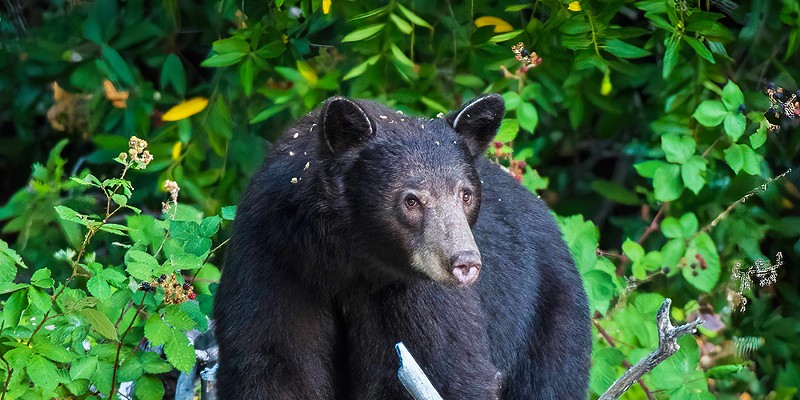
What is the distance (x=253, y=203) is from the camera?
163 inches

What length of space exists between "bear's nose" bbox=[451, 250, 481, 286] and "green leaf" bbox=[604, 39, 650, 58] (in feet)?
7.25

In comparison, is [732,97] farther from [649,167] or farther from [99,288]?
[99,288]

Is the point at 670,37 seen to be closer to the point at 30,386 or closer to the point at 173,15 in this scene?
the point at 173,15

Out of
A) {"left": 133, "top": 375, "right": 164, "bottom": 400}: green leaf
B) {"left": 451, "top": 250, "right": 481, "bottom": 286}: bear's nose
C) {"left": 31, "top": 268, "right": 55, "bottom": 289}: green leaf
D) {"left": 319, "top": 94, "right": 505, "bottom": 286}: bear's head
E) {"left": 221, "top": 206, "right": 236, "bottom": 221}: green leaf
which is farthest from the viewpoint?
{"left": 221, "top": 206, "right": 236, "bottom": 221}: green leaf

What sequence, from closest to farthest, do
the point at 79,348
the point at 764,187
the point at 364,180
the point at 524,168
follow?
1. the point at 364,180
2. the point at 79,348
3. the point at 764,187
4. the point at 524,168

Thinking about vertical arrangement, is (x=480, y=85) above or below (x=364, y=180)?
below

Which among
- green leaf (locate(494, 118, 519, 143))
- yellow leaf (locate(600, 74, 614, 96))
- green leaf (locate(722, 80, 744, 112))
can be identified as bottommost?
yellow leaf (locate(600, 74, 614, 96))

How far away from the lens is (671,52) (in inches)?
221

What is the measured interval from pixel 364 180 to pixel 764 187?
225 centimetres

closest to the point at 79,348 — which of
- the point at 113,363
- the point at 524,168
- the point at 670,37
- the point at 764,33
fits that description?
the point at 113,363

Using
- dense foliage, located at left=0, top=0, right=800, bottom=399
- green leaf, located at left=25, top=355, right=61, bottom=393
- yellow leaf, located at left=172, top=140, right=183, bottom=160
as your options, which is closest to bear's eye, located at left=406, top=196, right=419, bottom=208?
dense foliage, located at left=0, top=0, right=800, bottom=399

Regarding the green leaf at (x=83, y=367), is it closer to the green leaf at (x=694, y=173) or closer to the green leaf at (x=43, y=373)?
the green leaf at (x=43, y=373)

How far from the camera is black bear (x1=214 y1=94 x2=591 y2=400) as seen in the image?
158 inches

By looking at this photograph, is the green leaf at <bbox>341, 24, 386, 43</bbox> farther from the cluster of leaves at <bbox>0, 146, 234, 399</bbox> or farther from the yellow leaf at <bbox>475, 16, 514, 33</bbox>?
the cluster of leaves at <bbox>0, 146, 234, 399</bbox>
